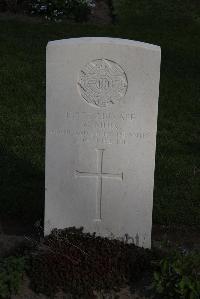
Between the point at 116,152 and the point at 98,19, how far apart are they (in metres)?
8.85

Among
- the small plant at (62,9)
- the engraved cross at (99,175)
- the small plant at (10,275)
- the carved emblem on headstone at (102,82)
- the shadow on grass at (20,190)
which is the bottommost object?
the small plant at (10,275)

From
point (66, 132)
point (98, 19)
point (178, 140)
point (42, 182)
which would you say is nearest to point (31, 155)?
point (42, 182)

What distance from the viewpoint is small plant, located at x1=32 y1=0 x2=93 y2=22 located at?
13734 mm

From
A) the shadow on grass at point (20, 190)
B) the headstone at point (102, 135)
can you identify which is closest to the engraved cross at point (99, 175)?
the headstone at point (102, 135)

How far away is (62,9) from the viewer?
1386 cm

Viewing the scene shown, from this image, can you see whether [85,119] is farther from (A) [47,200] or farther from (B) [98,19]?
(B) [98,19]

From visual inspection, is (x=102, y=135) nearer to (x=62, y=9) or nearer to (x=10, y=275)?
(x=10, y=275)

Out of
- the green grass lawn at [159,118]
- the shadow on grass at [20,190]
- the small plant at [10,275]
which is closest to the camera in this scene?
the small plant at [10,275]

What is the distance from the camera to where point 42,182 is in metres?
7.26

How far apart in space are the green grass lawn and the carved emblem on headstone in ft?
5.46

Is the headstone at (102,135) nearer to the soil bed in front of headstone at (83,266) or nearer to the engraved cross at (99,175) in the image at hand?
the engraved cross at (99,175)

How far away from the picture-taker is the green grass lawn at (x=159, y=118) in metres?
6.96

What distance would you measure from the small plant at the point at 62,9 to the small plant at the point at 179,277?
30.4ft

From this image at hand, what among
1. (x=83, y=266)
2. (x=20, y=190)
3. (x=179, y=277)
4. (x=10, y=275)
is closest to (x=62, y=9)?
(x=20, y=190)
